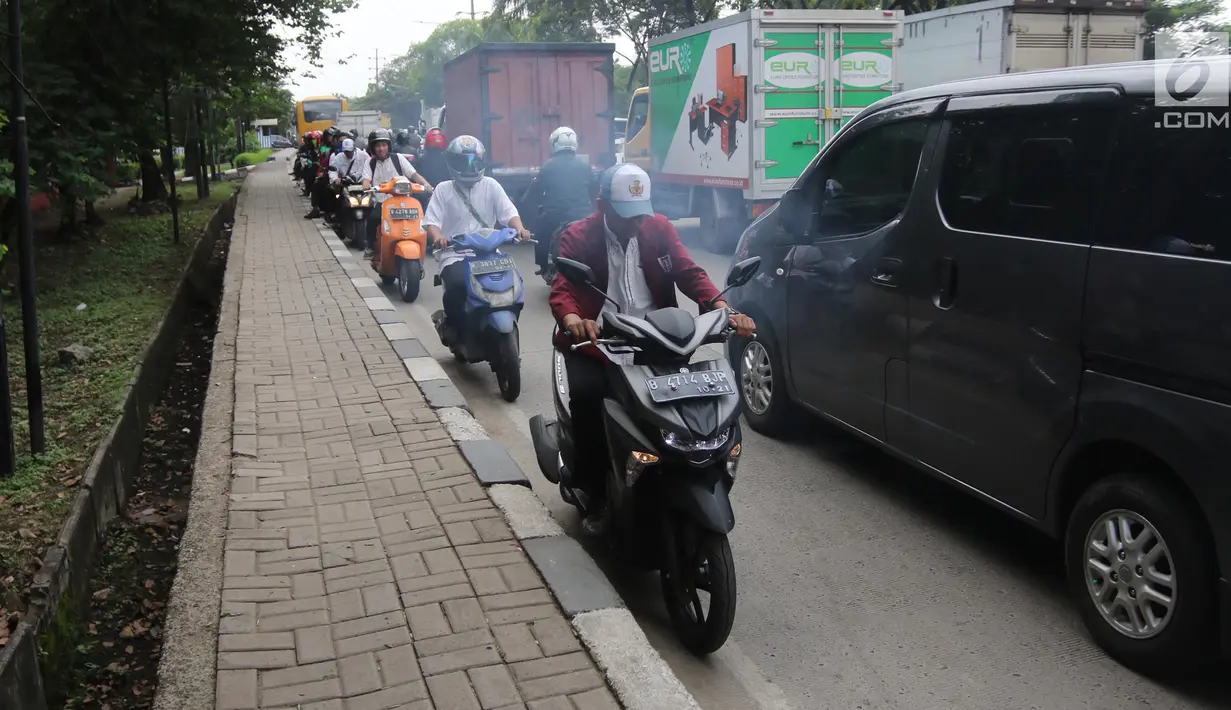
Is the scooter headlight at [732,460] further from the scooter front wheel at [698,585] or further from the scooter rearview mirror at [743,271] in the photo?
the scooter rearview mirror at [743,271]

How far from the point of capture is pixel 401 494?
5.09 m

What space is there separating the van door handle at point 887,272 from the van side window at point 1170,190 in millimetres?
1239

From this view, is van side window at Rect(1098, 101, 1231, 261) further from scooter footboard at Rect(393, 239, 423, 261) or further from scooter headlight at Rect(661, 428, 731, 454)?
scooter footboard at Rect(393, 239, 423, 261)

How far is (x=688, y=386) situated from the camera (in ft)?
12.3

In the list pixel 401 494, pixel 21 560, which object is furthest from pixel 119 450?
pixel 401 494

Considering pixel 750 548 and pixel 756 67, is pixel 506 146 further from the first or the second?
pixel 750 548

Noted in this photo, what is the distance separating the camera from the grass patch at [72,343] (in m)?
4.88

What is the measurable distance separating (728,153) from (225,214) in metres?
13.8

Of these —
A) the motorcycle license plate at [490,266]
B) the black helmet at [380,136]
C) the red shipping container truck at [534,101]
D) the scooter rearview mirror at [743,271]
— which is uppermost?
the red shipping container truck at [534,101]

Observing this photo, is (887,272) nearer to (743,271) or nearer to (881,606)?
(743,271)

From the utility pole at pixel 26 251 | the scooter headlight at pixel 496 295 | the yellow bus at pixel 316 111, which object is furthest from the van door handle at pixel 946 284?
the yellow bus at pixel 316 111

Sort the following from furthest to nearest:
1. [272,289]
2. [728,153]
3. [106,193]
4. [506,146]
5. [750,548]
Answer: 1. [506,146]
2. [728,153]
3. [106,193]
4. [272,289]
5. [750,548]

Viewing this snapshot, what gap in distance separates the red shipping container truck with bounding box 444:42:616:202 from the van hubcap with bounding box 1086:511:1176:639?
14.1 m

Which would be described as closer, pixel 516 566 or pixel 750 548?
pixel 516 566
